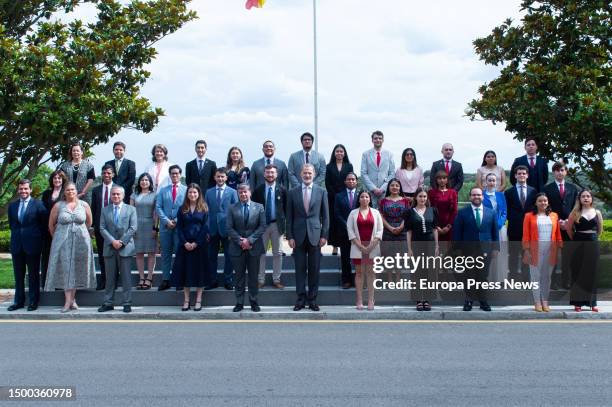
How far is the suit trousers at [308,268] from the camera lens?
12.5 m

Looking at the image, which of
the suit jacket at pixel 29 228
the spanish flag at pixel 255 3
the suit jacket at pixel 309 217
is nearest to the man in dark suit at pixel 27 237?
the suit jacket at pixel 29 228

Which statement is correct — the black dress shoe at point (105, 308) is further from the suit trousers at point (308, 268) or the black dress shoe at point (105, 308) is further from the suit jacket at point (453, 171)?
the suit jacket at point (453, 171)

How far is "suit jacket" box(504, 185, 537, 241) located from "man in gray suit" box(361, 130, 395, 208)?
209cm

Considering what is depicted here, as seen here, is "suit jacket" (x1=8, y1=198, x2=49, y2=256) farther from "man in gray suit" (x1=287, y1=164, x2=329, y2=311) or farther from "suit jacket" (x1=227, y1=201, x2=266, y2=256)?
"man in gray suit" (x1=287, y1=164, x2=329, y2=311)

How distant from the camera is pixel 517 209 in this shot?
13.3 metres

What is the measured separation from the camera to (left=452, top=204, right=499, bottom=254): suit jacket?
1248cm

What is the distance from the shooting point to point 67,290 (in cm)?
1255

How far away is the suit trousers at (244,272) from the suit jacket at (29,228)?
3.25 meters

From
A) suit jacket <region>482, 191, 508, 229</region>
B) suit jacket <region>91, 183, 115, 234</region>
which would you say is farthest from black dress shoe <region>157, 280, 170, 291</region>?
suit jacket <region>482, 191, 508, 229</region>
